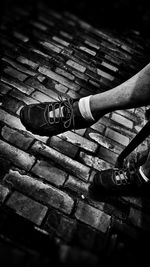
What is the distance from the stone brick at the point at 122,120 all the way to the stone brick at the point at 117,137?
6.5 inches

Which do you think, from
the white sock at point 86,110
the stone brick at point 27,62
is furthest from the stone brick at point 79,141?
the stone brick at point 27,62

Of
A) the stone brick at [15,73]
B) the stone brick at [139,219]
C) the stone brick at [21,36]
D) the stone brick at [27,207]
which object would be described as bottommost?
the stone brick at [27,207]

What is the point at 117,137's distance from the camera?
1.71 meters

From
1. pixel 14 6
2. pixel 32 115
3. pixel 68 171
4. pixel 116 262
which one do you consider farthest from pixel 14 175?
pixel 14 6

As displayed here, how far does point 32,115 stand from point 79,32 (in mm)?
2122

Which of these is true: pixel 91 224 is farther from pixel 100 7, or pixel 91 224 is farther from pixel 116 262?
pixel 100 7

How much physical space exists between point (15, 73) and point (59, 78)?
17.1 inches

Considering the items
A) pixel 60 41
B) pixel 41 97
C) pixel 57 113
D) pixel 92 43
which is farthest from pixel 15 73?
pixel 92 43

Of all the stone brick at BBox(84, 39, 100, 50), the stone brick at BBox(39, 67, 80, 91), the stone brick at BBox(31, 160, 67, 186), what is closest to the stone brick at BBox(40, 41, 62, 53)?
the stone brick at BBox(39, 67, 80, 91)

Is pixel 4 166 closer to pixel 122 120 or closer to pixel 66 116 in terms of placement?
pixel 66 116

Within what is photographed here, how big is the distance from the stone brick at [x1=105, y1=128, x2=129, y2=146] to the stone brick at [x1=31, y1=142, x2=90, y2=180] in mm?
428

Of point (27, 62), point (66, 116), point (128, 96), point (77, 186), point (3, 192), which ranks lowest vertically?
point (3, 192)

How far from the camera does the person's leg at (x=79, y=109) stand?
1.27 m

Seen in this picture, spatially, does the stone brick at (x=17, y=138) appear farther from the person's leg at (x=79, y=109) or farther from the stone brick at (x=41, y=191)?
the stone brick at (x=41, y=191)
